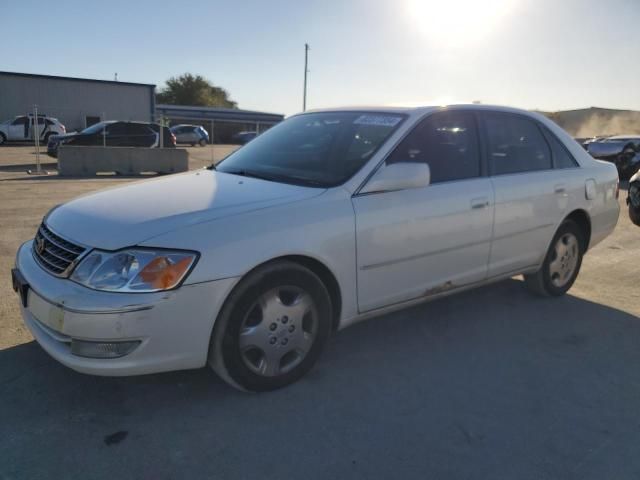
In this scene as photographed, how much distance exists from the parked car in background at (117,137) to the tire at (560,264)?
15446 mm

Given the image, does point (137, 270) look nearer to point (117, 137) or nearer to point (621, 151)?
point (117, 137)

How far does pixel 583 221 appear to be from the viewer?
189 inches

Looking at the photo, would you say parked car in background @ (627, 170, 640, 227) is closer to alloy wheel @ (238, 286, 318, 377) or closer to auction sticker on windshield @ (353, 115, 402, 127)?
auction sticker on windshield @ (353, 115, 402, 127)

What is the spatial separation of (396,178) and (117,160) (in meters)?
13.6

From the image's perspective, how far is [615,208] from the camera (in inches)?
201

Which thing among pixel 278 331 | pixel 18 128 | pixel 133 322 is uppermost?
pixel 18 128

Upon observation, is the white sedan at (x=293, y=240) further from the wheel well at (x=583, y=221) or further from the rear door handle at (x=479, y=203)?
the wheel well at (x=583, y=221)

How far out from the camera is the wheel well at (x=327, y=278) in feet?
9.81

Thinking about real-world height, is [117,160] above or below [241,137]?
below

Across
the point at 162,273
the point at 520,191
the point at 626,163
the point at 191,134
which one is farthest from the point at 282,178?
the point at 191,134

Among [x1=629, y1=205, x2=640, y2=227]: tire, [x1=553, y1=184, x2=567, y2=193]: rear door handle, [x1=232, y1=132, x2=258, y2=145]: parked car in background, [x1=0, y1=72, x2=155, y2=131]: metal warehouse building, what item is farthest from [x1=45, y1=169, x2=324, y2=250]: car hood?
[x1=232, y1=132, x2=258, y2=145]: parked car in background

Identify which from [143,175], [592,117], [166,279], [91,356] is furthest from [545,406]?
[592,117]

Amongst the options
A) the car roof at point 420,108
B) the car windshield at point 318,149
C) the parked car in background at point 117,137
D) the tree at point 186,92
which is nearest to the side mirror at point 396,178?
the car windshield at point 318,149

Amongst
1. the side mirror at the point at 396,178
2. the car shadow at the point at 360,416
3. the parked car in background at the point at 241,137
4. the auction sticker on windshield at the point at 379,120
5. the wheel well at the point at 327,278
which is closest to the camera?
the car shadow at the point at 360,416
